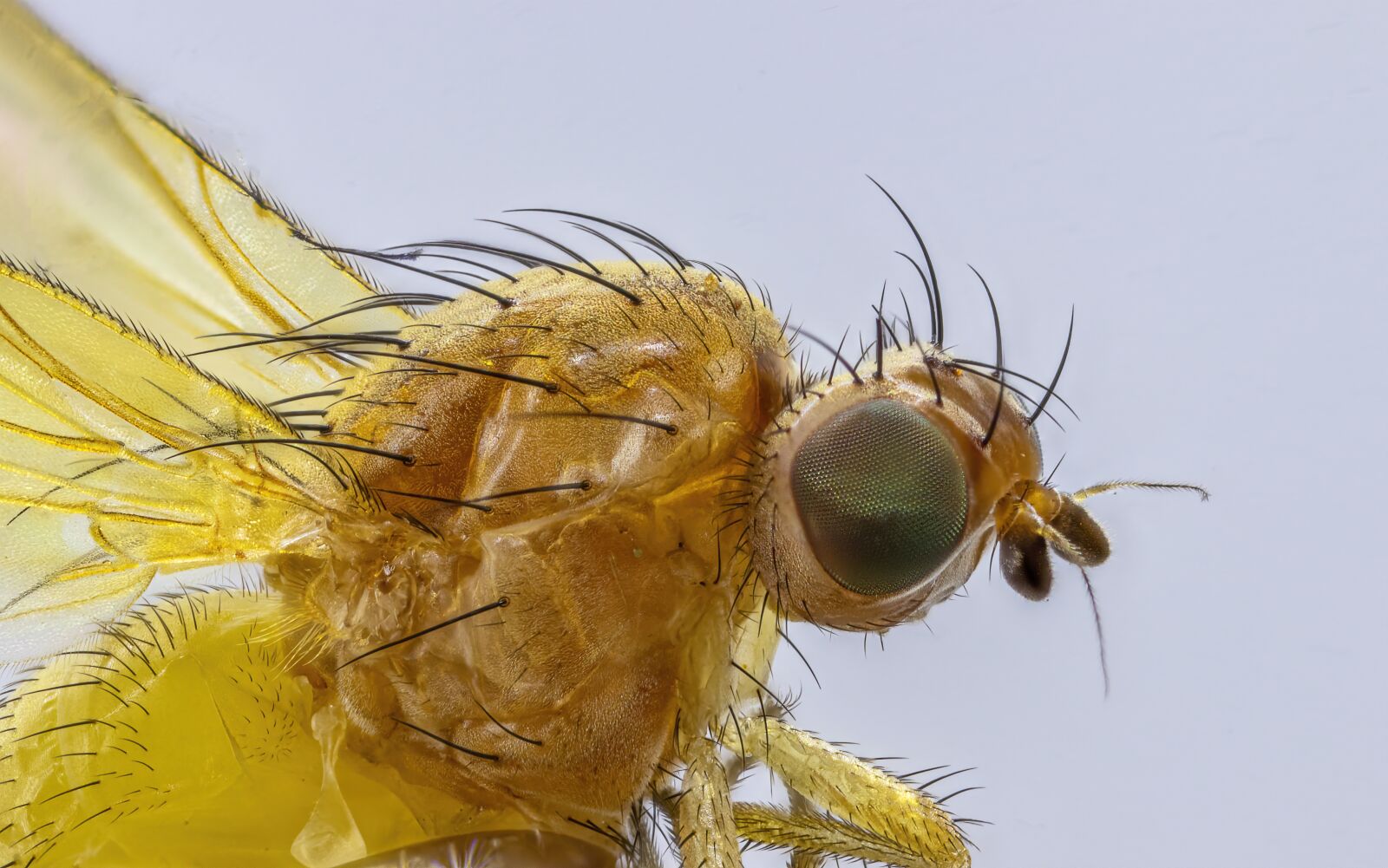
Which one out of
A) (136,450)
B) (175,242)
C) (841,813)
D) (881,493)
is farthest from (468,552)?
(175,242)

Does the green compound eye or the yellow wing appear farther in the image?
the yellow wing

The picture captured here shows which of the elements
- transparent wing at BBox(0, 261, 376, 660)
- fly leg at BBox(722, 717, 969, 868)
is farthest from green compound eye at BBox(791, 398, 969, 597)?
transparent wing at BBox(0, 261, 376, 660)

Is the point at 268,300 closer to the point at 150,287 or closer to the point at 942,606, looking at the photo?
the point at 150,287

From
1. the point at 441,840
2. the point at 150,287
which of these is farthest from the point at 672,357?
the point at 150,287

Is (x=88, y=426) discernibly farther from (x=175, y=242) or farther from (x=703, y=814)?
(x=703, y=814)

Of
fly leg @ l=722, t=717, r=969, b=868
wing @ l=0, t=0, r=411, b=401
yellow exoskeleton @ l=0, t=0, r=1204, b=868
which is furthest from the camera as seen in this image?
wing @ l=0, t=0, r=411, b=401

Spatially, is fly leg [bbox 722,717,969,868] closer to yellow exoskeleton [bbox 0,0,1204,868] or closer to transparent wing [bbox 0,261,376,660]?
yellow exoskeleton [bbox 0,0,1204,868]
